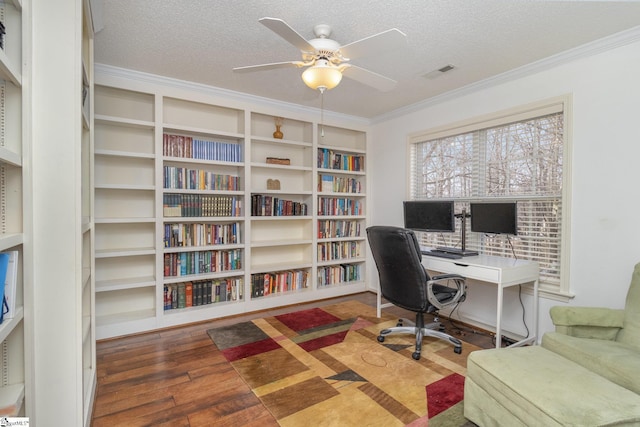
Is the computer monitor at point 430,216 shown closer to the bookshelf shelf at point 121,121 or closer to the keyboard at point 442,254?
the keyboard at point 442,254

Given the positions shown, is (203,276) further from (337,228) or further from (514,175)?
(514,175)

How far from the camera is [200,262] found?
3336 mm

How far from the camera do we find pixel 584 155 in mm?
2443

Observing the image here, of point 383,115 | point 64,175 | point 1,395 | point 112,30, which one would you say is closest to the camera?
point 1,395

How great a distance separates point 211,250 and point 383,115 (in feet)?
9.26

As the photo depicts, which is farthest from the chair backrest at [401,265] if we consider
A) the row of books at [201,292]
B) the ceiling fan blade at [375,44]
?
the row of books at [201,292]

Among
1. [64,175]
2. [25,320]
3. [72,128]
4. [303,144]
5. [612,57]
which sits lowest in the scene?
[25,320]

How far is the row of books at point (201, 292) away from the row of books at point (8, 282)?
2.05m

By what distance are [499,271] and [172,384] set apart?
252cm

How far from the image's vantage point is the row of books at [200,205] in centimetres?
315

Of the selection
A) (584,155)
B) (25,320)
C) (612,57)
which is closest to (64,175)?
(25,320)

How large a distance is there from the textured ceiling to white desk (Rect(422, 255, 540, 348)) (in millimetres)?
1709

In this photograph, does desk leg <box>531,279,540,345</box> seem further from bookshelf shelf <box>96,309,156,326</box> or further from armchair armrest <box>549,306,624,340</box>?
bookshelf shelf <box>96,309,156,326</box>

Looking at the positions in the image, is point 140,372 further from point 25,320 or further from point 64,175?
point 64,175
